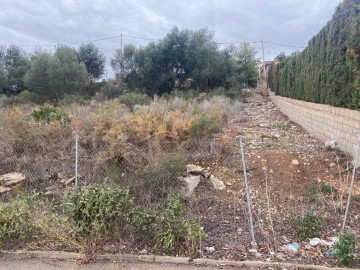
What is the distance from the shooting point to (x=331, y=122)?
688cm

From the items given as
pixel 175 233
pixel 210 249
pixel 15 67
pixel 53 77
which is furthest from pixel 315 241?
pixel 15 67

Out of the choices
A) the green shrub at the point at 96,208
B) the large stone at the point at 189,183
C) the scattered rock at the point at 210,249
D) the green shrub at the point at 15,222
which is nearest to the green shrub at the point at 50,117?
the large stone at the point at 189,183

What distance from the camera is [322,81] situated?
7629mm

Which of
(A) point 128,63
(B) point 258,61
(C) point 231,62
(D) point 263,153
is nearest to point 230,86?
(C) point 231,62

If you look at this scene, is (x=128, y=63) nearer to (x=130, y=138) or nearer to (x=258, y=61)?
(x=258, y=61)

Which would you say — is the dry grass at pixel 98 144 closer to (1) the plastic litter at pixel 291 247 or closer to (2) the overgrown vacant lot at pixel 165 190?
(2) the overgrown vacant lot at pixel 165 190

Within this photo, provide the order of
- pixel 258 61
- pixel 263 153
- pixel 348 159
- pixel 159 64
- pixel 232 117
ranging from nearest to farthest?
pixel 348 159 < pixel 263 153 < pixel 232 117 < pixel 159 64 < pixel 258 61

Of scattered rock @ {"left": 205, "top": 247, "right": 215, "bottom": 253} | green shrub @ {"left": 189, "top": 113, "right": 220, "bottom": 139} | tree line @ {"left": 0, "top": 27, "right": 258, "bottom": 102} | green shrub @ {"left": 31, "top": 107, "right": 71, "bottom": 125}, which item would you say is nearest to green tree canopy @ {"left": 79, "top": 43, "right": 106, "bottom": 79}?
tree line @ {"left": 0, "top": 27, "right": 258, "bottom": 102}

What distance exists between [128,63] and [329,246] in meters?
19.9

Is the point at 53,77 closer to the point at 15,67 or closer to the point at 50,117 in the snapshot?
the point at 15,67

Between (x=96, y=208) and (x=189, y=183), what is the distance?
1.94 meters

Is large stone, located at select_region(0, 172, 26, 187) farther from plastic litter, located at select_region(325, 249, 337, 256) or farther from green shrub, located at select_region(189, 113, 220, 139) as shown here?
plastic litter, located at select_region(325, 249, 337, 256)

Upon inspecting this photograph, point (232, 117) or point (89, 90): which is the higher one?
point (89, 90)

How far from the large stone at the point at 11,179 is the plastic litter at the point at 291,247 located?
14.3 feet
